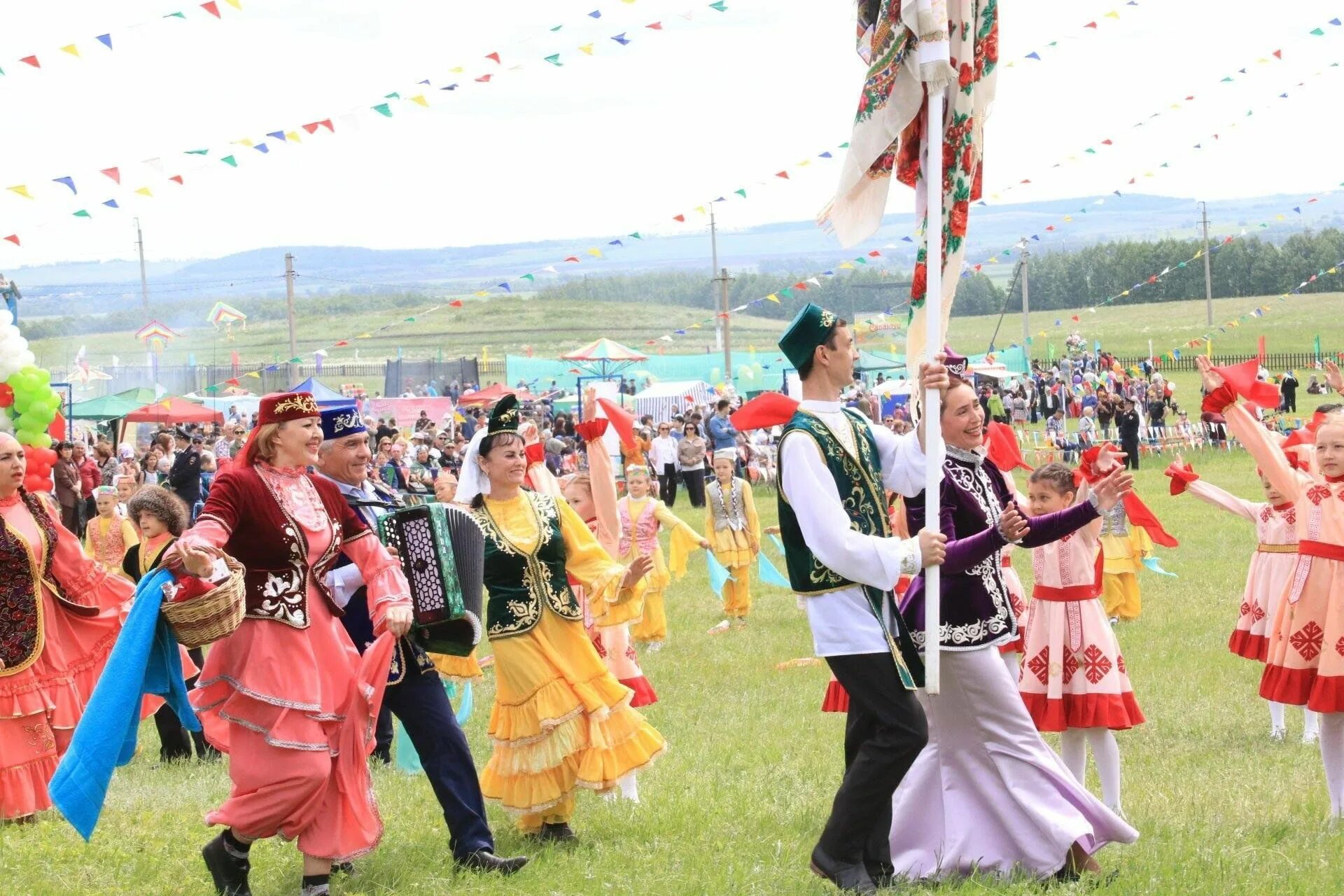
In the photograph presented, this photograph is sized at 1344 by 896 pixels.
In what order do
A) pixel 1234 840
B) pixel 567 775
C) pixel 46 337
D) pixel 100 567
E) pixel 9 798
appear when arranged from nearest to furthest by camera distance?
pixel 1234 840
pixel 567 775
pixel 9 798
pixel 100 567
pixel 46 337

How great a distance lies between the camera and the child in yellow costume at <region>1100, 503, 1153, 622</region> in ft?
44.3

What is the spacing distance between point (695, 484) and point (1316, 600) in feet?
66.8

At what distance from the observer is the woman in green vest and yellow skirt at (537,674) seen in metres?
6.57

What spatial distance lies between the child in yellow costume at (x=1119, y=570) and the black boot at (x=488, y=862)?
334 inches

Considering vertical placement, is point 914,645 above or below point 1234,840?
above

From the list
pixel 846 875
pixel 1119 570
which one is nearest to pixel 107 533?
pixel 1119 570

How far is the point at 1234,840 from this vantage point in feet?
19.8

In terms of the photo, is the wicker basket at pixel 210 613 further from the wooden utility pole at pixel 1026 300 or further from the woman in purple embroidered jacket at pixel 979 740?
the wooden utility pole at pixel 1026 300

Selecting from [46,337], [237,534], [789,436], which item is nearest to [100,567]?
[237,534]

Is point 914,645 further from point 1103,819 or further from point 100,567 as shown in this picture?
point 100,567

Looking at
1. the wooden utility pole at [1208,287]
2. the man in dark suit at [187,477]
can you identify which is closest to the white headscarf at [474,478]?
the man in dark suit at [187,477]

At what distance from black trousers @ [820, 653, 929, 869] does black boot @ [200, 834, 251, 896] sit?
2203 mm

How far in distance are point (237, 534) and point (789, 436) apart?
205cm

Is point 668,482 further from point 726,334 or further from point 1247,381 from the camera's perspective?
point 1247,381
